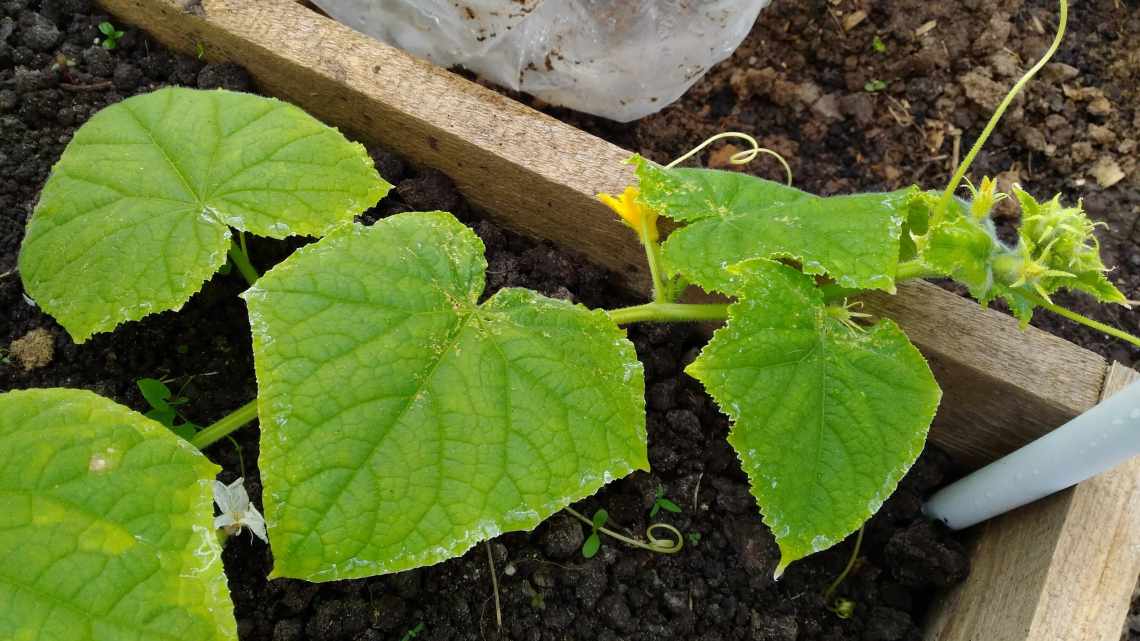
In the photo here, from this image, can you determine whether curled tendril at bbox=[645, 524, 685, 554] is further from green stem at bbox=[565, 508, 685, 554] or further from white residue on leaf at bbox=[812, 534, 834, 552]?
white residue on leaf at bbox=[812, 534, 834, 552]

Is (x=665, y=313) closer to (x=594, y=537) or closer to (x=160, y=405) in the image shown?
(x=594, y=537)

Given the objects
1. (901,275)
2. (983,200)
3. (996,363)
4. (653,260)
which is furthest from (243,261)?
(996,363)

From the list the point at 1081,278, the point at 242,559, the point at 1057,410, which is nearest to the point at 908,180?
the point at 1057,410

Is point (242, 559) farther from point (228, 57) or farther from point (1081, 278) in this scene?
point (1081, 278)

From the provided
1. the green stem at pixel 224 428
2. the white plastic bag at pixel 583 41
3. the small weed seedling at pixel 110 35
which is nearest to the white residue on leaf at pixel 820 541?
the green stem at pixel 224 428

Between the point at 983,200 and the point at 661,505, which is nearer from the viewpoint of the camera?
the point at 983,200

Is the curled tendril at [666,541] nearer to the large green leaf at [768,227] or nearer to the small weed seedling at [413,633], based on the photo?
the small weed seedling at [413,633]

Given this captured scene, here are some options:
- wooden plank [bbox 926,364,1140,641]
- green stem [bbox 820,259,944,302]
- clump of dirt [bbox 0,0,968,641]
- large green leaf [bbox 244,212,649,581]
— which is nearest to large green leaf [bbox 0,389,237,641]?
large green leaf [bbox 244,212,649,581]
